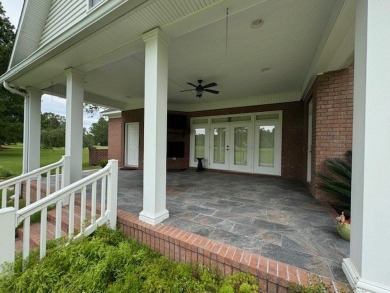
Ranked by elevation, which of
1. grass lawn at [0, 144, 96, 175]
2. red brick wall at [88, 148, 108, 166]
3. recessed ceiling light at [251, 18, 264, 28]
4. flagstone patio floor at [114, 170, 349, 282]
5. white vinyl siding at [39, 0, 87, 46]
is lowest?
grass lawn at [0, 144, 96, 175]

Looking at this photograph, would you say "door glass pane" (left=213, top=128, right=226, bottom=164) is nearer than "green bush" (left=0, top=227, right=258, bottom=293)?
No

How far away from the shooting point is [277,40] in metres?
3.16

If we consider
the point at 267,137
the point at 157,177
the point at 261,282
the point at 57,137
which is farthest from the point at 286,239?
the point at 57,137

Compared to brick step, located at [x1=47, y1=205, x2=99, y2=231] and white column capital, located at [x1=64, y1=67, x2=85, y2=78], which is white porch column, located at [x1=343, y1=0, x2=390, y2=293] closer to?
brick step, located at [x1=47, y1=205, x2=99, y2=231]

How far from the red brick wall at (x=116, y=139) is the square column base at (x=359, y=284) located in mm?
8791

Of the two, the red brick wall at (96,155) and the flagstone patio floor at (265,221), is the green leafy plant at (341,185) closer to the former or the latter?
the flagstone patio floor at (265,221)

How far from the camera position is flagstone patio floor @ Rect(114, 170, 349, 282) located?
185 centimetres

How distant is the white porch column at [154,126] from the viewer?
2.45 m

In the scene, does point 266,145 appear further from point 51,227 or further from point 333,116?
point 51,227

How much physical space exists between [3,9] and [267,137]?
16.3 metres

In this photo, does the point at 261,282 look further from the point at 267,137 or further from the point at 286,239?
the point at 267,137

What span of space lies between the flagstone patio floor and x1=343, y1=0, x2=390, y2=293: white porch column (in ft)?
0.94

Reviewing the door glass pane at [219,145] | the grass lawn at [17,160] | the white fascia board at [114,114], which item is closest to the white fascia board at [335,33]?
the door glass pane at [219,145]

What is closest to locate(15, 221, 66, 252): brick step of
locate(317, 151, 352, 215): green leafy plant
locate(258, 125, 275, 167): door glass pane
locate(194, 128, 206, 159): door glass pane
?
locate(317, 151, 352, 215): green leafy plant
